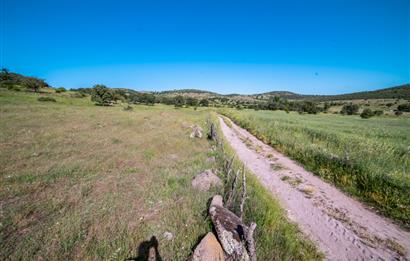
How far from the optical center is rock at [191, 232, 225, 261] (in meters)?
3.74

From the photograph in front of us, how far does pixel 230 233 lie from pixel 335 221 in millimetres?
4953

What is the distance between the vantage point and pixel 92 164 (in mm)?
10445

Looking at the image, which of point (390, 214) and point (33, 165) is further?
point (33, 165)

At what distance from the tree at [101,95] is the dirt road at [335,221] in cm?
6438

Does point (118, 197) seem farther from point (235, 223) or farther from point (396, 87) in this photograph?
point (396, 87)

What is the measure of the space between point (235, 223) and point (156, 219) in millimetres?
2724

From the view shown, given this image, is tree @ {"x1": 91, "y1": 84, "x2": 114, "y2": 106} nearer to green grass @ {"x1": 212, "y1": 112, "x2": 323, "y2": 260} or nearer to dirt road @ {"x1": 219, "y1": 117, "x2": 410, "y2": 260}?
dirt road @ {"x1": 219, "y1": 117, "x2": 410, "y2": 260}

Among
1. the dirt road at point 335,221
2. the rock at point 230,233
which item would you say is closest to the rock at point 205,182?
the rock at point 230,233

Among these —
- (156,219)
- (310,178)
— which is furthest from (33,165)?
(310,178)

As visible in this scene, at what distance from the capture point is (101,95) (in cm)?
6084

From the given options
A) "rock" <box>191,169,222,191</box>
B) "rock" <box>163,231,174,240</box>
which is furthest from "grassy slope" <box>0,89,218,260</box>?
"rock" <box>191,169,222,191</box>

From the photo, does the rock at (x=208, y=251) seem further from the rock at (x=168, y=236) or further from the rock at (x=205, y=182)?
the rock at (x=205, y=182)

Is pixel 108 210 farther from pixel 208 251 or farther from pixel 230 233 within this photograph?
pixel 230 233

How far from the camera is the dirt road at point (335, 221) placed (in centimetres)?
524
